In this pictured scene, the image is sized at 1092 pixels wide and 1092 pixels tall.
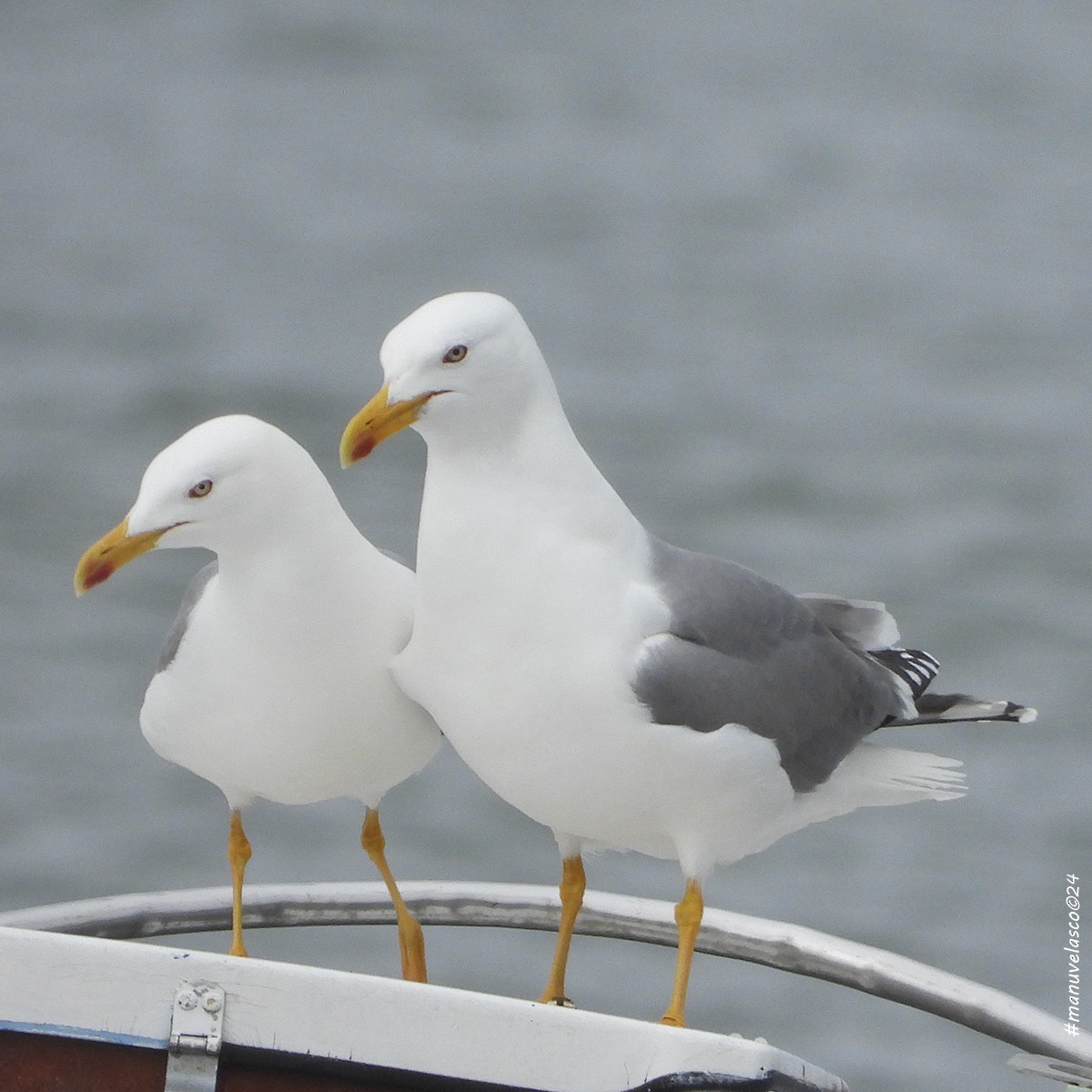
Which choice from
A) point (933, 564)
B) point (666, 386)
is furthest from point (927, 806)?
point (666, 386)

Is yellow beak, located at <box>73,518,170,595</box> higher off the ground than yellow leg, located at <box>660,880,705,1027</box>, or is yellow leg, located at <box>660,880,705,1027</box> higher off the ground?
yellow beak, located at <box>73,518,170,595</box>

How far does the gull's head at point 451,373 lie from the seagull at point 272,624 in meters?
0.19

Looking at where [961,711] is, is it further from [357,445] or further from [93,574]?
[93,574]

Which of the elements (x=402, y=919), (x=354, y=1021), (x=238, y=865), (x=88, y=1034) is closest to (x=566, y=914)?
(x=402, y=919)

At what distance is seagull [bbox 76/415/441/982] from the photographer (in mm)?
3229

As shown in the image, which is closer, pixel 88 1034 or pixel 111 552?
pixel 88 1034

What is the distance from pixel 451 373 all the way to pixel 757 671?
753 millimetres

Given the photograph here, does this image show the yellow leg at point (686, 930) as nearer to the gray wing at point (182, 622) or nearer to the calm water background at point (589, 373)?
the gray wing at point (182, 622)

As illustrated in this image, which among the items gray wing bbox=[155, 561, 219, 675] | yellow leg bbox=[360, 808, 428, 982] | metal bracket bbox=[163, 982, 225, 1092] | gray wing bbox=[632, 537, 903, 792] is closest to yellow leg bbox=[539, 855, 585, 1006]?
yellow leg bbox=[360, 808, 428, 982]

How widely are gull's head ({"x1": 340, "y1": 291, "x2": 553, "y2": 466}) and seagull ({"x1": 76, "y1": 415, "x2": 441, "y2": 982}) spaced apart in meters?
0.19

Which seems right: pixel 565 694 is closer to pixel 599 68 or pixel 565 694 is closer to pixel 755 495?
pixel 755 495

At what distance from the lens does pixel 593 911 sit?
164 inches

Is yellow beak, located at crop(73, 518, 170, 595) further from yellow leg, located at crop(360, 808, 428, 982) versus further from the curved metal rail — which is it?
the curved metal rail

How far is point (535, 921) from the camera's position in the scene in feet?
13.9
